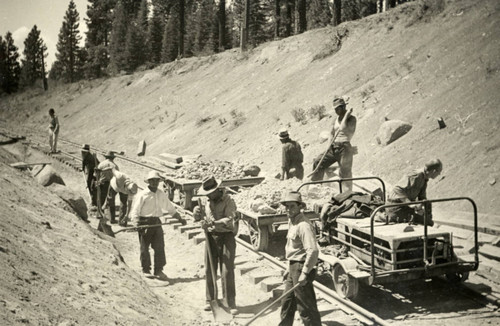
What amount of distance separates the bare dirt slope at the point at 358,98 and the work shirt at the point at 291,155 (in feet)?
8.38

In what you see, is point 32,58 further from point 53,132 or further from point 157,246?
point 157,246

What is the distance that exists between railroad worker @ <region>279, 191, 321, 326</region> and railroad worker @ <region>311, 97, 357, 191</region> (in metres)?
4.68

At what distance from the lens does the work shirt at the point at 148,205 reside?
30.4 feet

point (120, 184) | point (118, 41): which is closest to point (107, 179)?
point (120, 184)

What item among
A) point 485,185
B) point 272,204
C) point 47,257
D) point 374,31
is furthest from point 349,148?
point 374,31

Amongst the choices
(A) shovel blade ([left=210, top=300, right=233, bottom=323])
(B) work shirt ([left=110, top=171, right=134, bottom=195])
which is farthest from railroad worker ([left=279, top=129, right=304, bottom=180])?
(A) shovel blade ([left=210, top=300, right=233, bottom=323])

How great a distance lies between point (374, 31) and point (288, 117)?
265 inches

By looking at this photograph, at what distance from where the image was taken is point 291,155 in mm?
12695

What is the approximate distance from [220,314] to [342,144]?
16.3ft

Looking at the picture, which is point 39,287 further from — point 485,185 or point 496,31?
point 496,31

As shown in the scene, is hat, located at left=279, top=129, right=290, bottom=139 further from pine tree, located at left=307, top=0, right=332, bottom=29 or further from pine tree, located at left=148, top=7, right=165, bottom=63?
pine tree, located at left=148, top=7, right=165, bottom=63

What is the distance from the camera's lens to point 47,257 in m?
6.98

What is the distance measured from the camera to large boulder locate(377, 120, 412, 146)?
15633 millimetres

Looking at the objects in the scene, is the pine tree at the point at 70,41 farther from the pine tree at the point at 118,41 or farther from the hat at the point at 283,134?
the hat at the point at 283,134
